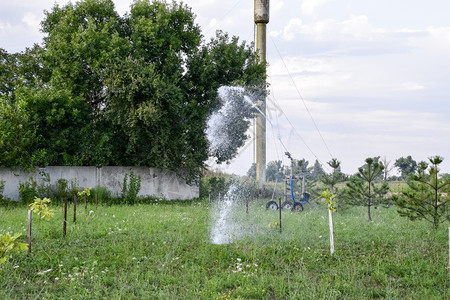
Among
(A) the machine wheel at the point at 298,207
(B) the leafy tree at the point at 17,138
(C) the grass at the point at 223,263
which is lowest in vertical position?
(C) the grass at the point at 223,263

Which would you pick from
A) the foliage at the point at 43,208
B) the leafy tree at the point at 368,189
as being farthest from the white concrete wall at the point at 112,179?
the foliage at the point at 43,208

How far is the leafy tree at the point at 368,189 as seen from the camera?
14719 mm

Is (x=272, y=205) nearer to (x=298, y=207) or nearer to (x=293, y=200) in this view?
(x=293, y=200)

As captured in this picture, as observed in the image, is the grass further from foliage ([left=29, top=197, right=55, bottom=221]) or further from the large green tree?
the large green tree

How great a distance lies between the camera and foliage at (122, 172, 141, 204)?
66.5ft

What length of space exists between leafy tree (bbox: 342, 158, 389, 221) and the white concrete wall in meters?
9.14

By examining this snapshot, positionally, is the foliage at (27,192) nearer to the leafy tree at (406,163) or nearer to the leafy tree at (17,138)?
the leafy tree at (17,138)

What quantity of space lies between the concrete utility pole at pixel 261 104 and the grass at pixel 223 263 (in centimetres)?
867

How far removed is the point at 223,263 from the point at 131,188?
12.7 meters

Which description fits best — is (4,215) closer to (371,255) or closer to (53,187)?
(53,187)

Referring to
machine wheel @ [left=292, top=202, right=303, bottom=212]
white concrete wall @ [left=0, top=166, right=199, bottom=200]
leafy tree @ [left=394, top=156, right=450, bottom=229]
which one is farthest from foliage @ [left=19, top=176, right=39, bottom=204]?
leafy tree @ [left=394, top=156, right=450, bottom=229]

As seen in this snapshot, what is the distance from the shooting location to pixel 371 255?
373 inches

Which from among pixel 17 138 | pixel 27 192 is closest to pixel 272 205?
pixel 27 192

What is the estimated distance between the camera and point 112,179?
2111 cm
